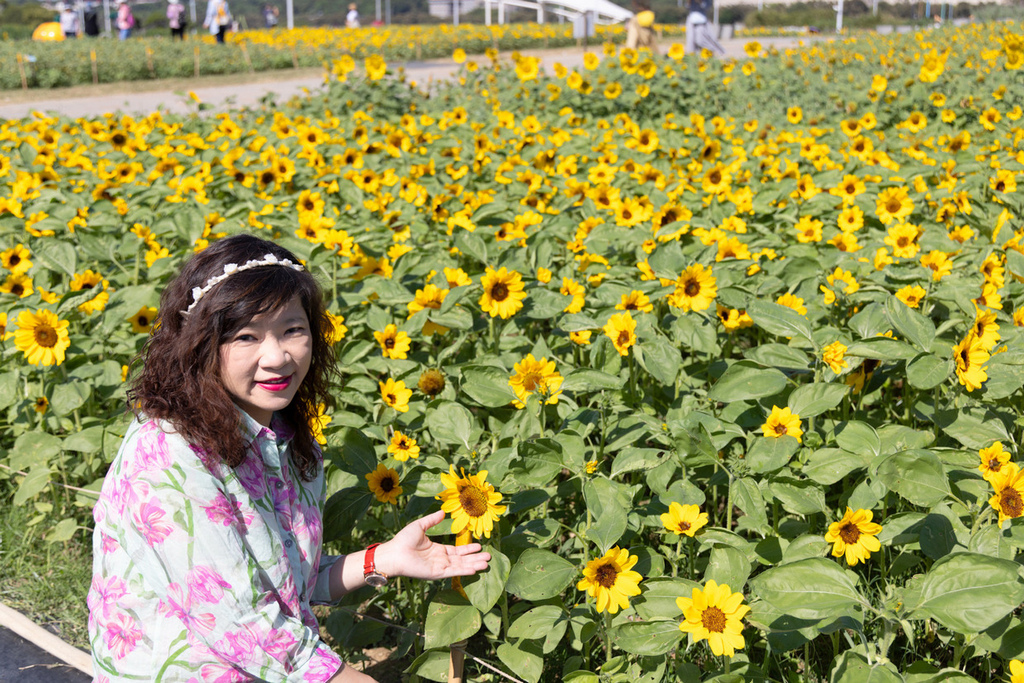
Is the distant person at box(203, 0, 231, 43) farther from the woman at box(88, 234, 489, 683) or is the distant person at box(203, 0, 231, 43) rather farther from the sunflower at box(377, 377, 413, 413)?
the woman at box(88, 234, 489, 683)

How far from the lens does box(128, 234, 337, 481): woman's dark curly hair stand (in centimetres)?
157

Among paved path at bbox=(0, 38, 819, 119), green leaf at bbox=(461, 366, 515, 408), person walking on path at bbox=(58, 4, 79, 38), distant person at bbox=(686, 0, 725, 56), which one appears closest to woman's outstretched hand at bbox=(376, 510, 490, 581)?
green leaf at bbox=(461, 366, 515, 408)

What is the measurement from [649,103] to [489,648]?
17.0 ft

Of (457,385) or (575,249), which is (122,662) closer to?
(457,385)

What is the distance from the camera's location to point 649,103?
6598 millimetres

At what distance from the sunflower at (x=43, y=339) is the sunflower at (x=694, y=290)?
1582mm

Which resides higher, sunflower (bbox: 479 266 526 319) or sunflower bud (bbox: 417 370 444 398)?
sunflower (bbox: 479 266 526 319)

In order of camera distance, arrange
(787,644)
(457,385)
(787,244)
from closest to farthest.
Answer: (787,644)
(457,385)
(787,244)

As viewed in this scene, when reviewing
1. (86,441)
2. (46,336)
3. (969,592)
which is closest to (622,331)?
(969,592)

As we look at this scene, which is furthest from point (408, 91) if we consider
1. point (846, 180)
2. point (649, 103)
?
point (846, 180)

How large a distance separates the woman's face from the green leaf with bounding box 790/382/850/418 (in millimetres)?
1075

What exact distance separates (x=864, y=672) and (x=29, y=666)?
185 centimetres

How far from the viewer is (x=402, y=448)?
206 cm

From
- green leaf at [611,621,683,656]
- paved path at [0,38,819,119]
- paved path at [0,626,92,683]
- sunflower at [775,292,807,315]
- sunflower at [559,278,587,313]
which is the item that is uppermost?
paved path at [0,38,819,119]
